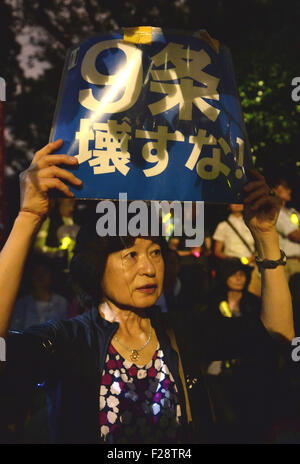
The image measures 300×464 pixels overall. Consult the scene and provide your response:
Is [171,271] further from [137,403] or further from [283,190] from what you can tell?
[137,403]

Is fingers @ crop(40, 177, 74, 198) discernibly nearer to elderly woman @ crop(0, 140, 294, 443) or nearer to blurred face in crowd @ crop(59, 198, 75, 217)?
elderly woman @ crop(0, 140, 294, 443)

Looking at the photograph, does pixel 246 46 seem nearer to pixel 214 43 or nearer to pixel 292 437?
pixel 292 437

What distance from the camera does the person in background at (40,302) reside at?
5.78 meters

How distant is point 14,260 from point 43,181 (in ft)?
1.07

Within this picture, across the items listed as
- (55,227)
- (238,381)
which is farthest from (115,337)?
(55,227)

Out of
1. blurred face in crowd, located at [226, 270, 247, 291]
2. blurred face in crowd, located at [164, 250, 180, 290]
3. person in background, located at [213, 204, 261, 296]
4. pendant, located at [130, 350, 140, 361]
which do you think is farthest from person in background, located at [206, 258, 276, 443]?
pendant, located at [130, 350, 140, 361]

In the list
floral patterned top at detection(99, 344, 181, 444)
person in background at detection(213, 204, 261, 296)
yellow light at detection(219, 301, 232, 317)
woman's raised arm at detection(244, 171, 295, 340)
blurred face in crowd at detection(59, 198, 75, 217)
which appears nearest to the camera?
floral patterned top at detection(99, 344, 181, 444)

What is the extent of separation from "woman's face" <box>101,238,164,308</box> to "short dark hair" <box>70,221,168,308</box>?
0.03 metres

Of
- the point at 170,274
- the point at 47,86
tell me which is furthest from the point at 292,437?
the point at 47,86

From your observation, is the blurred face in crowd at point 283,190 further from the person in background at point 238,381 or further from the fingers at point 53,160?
the fingers at point 53,160

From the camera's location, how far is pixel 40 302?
19.5 ft

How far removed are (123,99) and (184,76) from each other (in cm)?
30

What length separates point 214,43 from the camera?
6.88 ft

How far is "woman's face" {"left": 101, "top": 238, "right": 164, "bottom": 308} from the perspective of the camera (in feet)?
7.13
